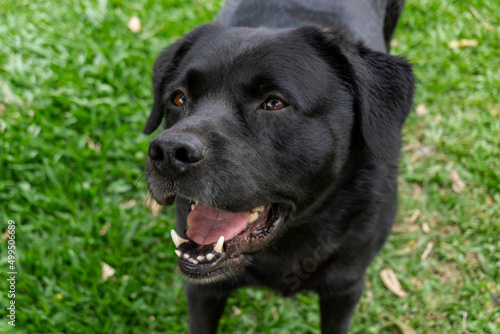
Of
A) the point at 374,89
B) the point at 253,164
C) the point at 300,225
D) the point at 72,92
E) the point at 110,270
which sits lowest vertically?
the point at 110,270

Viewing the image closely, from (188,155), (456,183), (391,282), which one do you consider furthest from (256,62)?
(456,183)

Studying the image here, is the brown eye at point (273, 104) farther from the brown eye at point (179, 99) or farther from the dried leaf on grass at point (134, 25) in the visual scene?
the dried leaf on grass at point (134, 25)

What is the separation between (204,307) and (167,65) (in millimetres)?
1363

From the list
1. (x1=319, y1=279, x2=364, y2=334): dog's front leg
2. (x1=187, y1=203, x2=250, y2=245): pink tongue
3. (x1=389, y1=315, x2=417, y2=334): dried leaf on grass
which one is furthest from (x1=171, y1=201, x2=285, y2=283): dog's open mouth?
(x1=389, y1=315, x2=417, y2=334): dried leaf on grass

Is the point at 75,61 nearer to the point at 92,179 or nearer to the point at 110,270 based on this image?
the point at 92,179

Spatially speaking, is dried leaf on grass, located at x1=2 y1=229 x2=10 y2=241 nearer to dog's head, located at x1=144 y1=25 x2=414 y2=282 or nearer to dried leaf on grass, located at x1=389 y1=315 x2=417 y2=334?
dog's head, located at x1=144 y1=25 x2=414 y2=282

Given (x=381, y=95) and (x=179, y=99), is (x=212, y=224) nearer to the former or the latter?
(x=179, y=99)

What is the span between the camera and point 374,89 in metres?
2.28

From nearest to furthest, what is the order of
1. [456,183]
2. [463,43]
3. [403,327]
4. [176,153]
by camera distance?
[176,153]
[403,327]
[456,183]
[463,43]

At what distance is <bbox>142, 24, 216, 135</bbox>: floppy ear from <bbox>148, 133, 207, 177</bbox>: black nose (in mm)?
855

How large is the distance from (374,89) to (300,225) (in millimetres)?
A: 763

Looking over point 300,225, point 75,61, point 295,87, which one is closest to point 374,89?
point 295,87

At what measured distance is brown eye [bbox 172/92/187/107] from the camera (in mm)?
2387

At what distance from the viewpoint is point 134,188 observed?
3617mm
